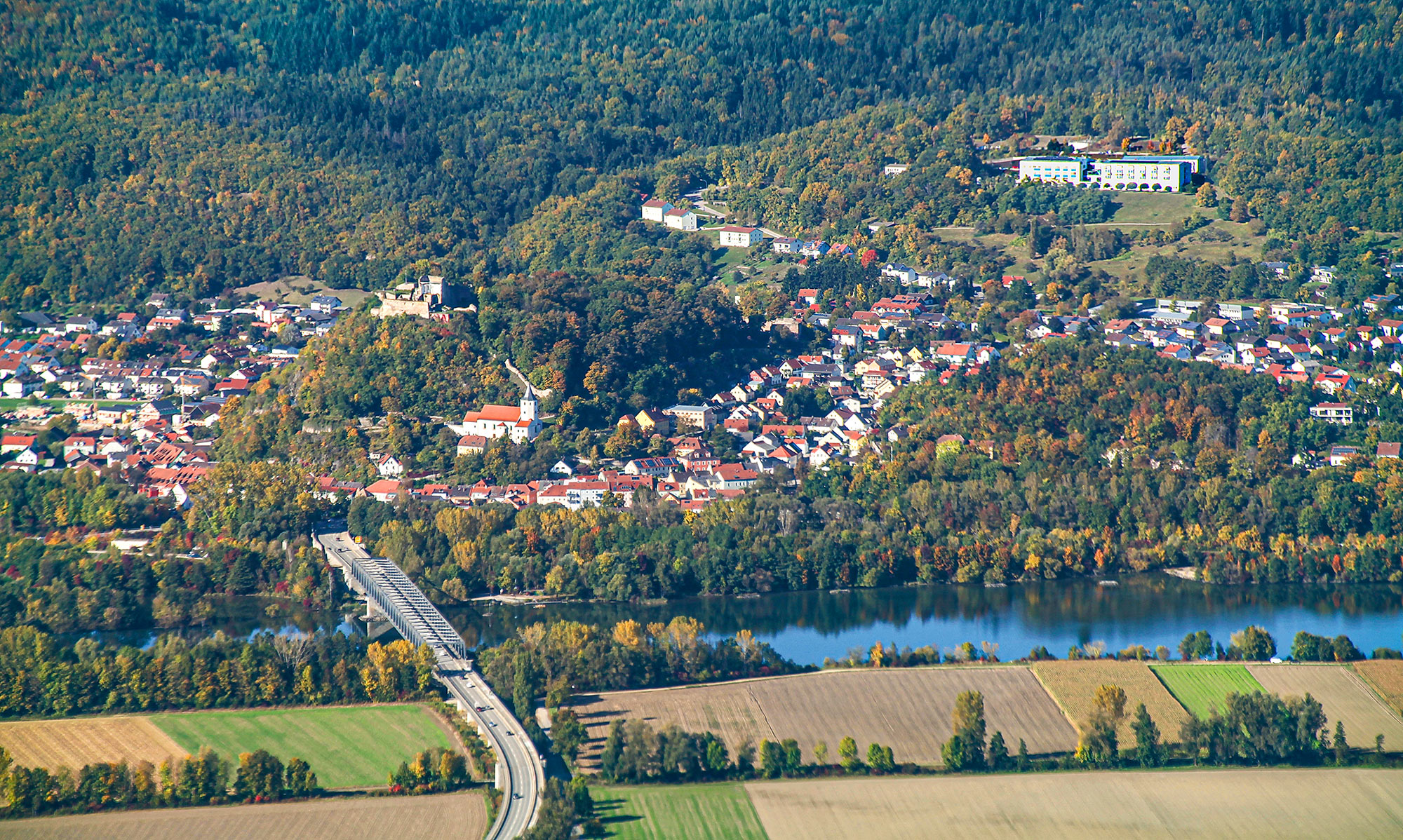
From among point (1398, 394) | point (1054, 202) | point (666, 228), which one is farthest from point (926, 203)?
point (1398, 394)

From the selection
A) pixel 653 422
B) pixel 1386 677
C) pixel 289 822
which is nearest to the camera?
pixel 289 822

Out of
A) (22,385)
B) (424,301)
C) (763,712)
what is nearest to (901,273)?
(424,301)

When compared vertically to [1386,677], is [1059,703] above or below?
above

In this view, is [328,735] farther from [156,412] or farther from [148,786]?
[156,412]

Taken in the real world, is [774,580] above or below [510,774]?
below

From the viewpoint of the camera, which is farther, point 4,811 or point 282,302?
point 282,302

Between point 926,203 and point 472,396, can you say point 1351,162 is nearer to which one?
point 926,203

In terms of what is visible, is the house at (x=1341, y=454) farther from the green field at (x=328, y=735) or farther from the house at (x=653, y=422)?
the green field at (x=328, y=735)

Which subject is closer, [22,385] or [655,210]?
[22,385]
